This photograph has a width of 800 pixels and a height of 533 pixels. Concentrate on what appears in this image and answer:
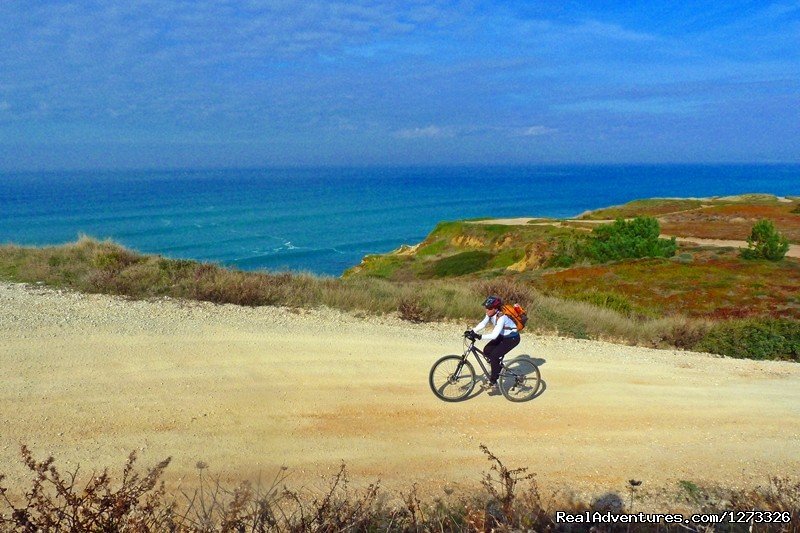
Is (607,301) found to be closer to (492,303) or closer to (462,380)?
(462,380)

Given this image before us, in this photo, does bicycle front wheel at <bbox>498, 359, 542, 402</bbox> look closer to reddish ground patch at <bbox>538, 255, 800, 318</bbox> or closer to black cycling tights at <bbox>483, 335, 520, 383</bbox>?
black cycling tights at <bbox>483, 335, 520, 383</bbox>

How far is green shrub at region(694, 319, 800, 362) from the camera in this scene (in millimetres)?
13320

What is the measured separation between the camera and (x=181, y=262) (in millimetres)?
15125

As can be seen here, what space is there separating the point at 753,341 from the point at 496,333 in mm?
8932

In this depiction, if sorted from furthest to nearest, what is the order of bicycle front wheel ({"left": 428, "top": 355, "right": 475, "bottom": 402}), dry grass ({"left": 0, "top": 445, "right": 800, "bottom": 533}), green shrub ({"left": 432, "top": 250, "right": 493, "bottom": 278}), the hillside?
green shrub ({"left": 432, "top": 250, "right": 493, "bottom": 278})
the hillside
bicycle front wheel ({"left": 428, "top": 355, "right": 475, "bottom": 402})
dry grass ({"left": 0, "top": 445, "right": 800, "bottom": 533})

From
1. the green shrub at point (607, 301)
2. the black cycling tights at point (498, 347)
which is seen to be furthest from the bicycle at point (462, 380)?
the green shrub at point (607, 301)

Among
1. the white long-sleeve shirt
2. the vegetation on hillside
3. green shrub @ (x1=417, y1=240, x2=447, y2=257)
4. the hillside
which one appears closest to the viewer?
the white long-sleeve shirt

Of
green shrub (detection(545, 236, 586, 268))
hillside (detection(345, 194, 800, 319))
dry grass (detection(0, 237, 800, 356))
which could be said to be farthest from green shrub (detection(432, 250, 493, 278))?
dry grass (detection(0, 237, 800, 356))

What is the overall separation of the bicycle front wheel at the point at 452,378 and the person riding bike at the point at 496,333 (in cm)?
39

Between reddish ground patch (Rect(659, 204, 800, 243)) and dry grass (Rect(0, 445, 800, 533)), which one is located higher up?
reddish ground patch (Rect(659, 204, 800, 243))

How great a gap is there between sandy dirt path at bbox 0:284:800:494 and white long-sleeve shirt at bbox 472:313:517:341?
1092 millimetres

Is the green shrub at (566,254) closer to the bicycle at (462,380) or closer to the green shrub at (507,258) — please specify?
the green shrub at (507,258)

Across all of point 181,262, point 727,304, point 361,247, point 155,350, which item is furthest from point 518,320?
point 361,247

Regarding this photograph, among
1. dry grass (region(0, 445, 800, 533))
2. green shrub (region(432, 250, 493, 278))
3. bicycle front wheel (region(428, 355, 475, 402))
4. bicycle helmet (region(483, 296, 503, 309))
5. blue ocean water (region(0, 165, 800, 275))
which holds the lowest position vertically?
dry grass (region(0, 445, 800, 533))
